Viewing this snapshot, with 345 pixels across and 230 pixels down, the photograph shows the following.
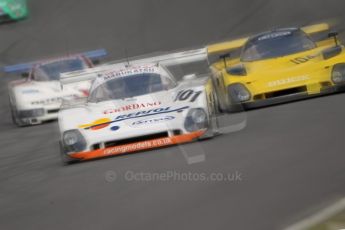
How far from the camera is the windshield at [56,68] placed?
15969 millimetres

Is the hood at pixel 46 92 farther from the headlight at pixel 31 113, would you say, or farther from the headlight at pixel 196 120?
the headlight at pixel 196 120

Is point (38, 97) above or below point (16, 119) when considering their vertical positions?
above

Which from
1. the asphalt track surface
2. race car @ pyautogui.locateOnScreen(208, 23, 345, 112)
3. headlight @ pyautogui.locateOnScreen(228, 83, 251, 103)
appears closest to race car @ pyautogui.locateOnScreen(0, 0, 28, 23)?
the asphalt track surface

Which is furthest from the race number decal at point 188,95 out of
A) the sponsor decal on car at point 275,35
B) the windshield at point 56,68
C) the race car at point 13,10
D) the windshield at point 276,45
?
the race car at point 13,10

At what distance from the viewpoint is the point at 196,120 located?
9.16 m

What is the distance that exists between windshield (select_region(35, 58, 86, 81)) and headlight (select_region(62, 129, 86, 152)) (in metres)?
6.71

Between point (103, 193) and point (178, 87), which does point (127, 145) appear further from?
point (103, 193)

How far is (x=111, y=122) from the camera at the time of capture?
9.23 meters

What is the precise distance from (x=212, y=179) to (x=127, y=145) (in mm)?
2173

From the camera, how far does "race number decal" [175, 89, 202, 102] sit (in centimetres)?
938

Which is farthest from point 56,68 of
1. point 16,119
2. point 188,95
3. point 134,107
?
point 188,95

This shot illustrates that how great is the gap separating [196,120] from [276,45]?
378 cm

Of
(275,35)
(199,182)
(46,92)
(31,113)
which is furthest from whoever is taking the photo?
(46,92)

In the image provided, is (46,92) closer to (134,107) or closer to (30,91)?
(30,91)
